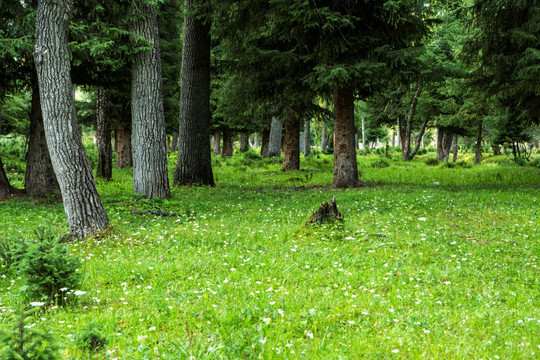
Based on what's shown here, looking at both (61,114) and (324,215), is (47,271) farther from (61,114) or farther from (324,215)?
(324,215)

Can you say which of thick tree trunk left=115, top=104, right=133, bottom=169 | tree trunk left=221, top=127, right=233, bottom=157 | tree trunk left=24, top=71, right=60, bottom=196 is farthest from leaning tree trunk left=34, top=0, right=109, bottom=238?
tree trunk left=221, top=127, right=233, bottom=157

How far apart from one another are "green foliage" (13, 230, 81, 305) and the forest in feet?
0.06

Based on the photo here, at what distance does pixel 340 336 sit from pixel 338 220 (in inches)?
163

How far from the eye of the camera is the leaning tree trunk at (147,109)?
30.4 ft

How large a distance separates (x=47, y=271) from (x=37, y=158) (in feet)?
25.9

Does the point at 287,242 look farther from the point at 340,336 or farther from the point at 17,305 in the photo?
the point at 17,305

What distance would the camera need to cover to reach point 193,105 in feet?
41.7

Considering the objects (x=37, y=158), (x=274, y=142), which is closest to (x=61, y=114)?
(x=37, y=158)

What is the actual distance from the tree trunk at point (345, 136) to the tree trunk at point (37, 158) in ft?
27.3

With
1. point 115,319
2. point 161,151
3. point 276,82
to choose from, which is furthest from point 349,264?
point 276,82

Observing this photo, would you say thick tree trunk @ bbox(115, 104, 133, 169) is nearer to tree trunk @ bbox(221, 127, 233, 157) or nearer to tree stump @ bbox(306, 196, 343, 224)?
tree trunk @ bbox(221, 127, 233, 157)

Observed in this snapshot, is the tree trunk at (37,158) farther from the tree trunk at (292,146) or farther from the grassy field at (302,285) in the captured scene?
the tree trunk at (292,146)

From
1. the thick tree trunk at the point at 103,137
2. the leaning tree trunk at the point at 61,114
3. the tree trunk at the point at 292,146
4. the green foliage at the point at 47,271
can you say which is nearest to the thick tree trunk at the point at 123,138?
the thick tree trunk at the point at 103,137

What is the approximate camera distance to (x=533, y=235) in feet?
21.2
